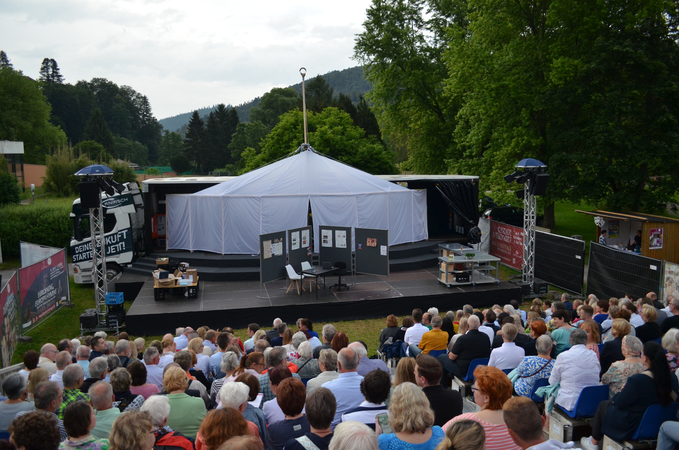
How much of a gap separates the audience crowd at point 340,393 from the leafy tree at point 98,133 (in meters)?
64.5

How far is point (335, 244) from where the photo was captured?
13977 millimetres

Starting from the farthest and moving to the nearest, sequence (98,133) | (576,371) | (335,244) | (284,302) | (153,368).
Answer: (98,133), (335,244), (284,302), (153,368), (576,371)

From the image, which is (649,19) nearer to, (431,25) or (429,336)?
(431,25)

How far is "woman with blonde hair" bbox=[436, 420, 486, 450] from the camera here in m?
2.80

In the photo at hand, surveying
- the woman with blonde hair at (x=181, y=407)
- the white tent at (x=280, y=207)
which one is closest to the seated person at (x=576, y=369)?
the woman with blonde hair at (x=181, y=407)

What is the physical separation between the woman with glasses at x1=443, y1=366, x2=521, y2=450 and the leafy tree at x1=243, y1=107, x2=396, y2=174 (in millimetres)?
27358

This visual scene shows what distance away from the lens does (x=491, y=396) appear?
3.81 meters

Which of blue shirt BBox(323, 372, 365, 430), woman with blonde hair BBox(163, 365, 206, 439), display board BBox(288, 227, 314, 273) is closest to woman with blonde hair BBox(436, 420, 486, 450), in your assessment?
blue shirt BBox(323, 372, 365, 430)

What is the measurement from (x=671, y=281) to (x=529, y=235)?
13.1 ft

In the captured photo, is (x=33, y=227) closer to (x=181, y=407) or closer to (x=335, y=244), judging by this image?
(x=335, y=244)

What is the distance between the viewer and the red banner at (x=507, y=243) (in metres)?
16.6

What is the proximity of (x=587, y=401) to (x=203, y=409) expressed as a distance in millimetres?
4048

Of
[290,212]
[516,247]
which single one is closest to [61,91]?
[290,212]

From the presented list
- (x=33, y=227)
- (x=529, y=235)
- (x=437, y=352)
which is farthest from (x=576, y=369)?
(x=33, y=227)
